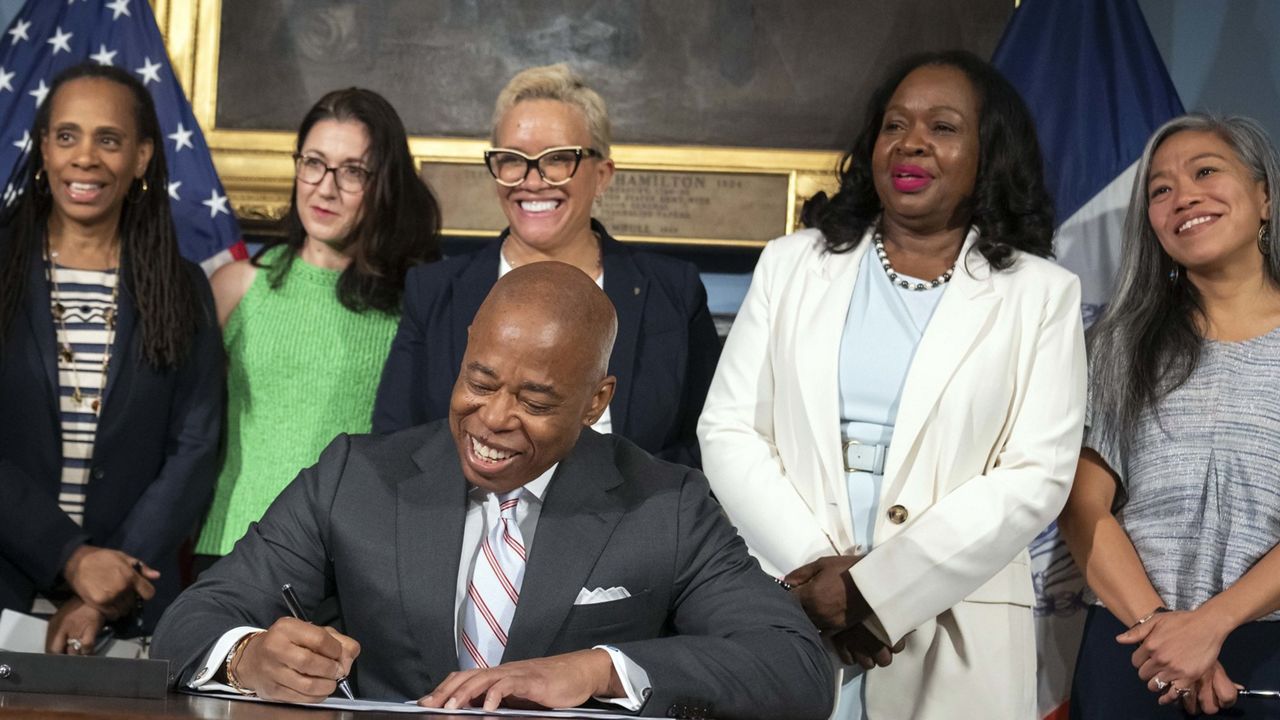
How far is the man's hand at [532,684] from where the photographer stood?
2.05 m

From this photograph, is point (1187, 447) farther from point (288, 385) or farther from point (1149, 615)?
point (288, 385)

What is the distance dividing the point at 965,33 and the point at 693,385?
6.17 feet

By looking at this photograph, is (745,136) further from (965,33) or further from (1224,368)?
(1224,368)

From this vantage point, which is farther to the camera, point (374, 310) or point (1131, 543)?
point (374, 310)

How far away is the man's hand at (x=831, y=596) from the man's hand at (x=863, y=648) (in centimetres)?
6

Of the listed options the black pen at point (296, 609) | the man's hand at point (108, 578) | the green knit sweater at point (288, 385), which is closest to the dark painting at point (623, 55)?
the green knit sweater at point (288, 385)

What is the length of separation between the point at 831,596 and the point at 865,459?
36 cm

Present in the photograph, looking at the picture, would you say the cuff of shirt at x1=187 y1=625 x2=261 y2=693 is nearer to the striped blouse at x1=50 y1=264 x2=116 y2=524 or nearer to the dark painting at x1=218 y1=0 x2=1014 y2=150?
the striped blouse at x1=50 y1=264 x2=116 y2=524

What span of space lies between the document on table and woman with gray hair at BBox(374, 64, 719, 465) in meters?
1.41

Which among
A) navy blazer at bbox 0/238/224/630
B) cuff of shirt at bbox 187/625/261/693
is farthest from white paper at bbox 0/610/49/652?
cuff of shirt at bbox 187/625/261/693

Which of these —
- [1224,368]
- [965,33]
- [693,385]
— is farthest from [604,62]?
[1224,368]

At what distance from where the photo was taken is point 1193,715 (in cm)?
322

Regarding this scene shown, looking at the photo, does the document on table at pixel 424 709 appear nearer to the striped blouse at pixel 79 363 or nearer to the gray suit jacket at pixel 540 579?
the gray suit jacket at pixel 540 579

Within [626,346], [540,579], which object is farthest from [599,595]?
[626,346]
